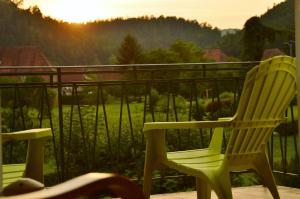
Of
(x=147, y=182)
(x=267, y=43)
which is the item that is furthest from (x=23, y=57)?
(x=147, y=182)

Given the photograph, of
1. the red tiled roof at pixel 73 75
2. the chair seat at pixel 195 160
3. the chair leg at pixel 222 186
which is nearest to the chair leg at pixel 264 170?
the chair seat at pixel 195 160

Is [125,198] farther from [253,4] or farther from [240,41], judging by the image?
[253,4]

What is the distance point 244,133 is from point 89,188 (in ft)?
6.13

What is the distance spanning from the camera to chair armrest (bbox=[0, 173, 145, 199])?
107cm

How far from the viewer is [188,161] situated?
2.97 meters

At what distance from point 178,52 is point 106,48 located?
4.92 ft

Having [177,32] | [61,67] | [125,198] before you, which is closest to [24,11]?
[177,32]

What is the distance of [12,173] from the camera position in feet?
8.09

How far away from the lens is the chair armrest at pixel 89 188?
3.50 ft

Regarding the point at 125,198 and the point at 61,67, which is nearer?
the point at 125,198

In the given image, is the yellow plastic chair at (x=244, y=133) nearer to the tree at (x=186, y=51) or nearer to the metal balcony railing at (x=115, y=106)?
the metal balcony railing at (x=115, y=106)

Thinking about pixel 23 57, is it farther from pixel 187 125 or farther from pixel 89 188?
pixel 89 188

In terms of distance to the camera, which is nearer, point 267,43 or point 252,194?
point 252,194

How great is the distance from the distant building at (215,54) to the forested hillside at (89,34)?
0.12 m
